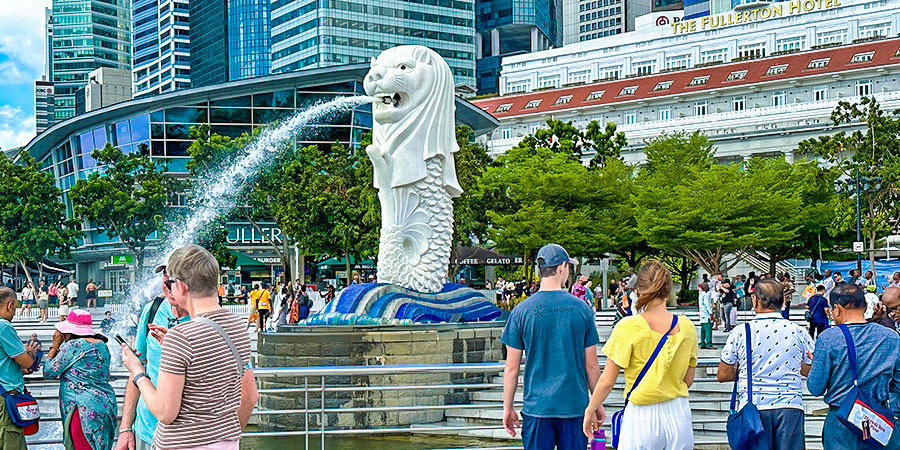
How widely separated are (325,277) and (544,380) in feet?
A: 209

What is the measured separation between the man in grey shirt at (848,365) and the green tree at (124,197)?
42.7 metres

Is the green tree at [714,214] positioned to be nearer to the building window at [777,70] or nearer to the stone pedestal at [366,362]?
the building window at [777,70]

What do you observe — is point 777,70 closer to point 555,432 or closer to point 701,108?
point 701,108

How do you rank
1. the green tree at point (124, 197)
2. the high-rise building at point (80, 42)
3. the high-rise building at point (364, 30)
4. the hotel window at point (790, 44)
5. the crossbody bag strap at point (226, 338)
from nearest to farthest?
1. the crossbody bag strap at point (226, 338)
2. the green tree at point (124, 197)
3. the hotel window at point (790, 44)
4. the high-rise building at point (364, 30)
5. the high-rise building at point (80, 42)

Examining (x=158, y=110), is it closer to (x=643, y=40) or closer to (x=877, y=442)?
(x=643, y=40)

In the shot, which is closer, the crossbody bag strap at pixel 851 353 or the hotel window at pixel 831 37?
the crossbody bag strap at pixel 851 353

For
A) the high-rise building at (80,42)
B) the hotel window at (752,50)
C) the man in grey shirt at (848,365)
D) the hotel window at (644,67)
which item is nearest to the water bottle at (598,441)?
the man in grey shirt at (848,365)

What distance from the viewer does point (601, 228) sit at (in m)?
43.6

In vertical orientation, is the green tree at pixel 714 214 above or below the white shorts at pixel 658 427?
above

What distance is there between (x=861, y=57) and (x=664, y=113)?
12813 millimetres

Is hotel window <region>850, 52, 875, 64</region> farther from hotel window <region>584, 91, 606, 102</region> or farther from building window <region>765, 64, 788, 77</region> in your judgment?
hotel window <region>584, 91, 606, 102</region>

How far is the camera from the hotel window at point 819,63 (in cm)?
6588

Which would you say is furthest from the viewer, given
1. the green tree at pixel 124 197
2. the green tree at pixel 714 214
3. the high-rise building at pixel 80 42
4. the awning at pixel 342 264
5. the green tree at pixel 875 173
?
the high-rise building at pixel 80 42

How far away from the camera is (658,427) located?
6113mm
